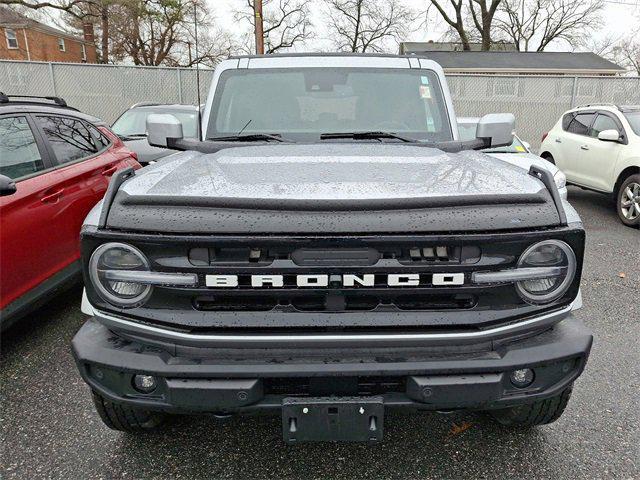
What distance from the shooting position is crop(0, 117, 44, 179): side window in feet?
11.2

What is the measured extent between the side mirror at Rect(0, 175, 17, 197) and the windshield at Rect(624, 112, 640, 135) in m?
8.20

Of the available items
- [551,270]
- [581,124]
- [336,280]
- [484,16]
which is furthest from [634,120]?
[484,16]

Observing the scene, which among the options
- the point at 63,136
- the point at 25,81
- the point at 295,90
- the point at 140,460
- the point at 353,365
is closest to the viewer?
the point at 353,365

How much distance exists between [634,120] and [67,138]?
797 centimetres

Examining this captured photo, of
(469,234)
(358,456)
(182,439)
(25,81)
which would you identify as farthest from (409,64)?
(25,81)

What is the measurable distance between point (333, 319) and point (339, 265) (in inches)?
8.3

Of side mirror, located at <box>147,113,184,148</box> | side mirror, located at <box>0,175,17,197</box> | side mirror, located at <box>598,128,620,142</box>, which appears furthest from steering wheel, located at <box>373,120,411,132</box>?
side mirror, located at <box>598,128,620,142</box>

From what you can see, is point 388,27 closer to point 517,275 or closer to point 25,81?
point 25,81

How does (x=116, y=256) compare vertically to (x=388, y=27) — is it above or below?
below

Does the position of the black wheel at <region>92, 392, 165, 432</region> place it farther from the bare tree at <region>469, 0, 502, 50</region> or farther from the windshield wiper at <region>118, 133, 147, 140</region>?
the bare tree at <region>469, 0, 502, 50</region>

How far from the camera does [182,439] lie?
2514 millimetres

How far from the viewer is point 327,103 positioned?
10.7 feet

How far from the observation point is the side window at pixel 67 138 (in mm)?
4000

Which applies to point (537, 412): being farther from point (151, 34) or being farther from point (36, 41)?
point (36, 41)
